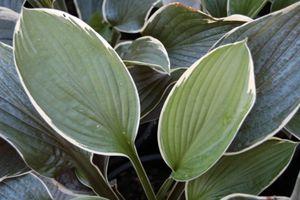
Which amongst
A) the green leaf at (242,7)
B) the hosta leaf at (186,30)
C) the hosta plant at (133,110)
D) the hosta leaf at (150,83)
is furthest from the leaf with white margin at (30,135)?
the green leaf at (242,7)

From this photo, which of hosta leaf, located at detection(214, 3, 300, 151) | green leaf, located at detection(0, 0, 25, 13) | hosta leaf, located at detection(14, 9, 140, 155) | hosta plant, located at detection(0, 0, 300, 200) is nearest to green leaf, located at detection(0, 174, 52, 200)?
hosta plant, located at detection(0, 0, 300, 200)

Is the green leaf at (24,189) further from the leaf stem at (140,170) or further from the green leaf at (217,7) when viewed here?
the green leaf at (217,7)

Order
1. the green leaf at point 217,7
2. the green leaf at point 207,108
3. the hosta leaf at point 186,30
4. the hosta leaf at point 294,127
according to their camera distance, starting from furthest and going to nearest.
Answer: the green leaf at point 217,7
the hosta leaf at point 186,30
the hosta leaf at point 294,127
the green leaf at point 207,108

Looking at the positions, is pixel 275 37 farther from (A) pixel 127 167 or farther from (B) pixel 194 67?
(A) pixel 127 167

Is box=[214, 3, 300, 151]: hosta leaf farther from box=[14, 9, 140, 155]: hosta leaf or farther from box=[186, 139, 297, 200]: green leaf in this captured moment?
box=[14, 9, 140, 155]: hosta leaf

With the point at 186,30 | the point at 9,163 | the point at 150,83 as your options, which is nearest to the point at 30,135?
the point at 9,163

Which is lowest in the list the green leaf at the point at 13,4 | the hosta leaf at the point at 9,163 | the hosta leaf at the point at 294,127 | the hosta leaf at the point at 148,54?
the hosta leaf at the point at 9,163
